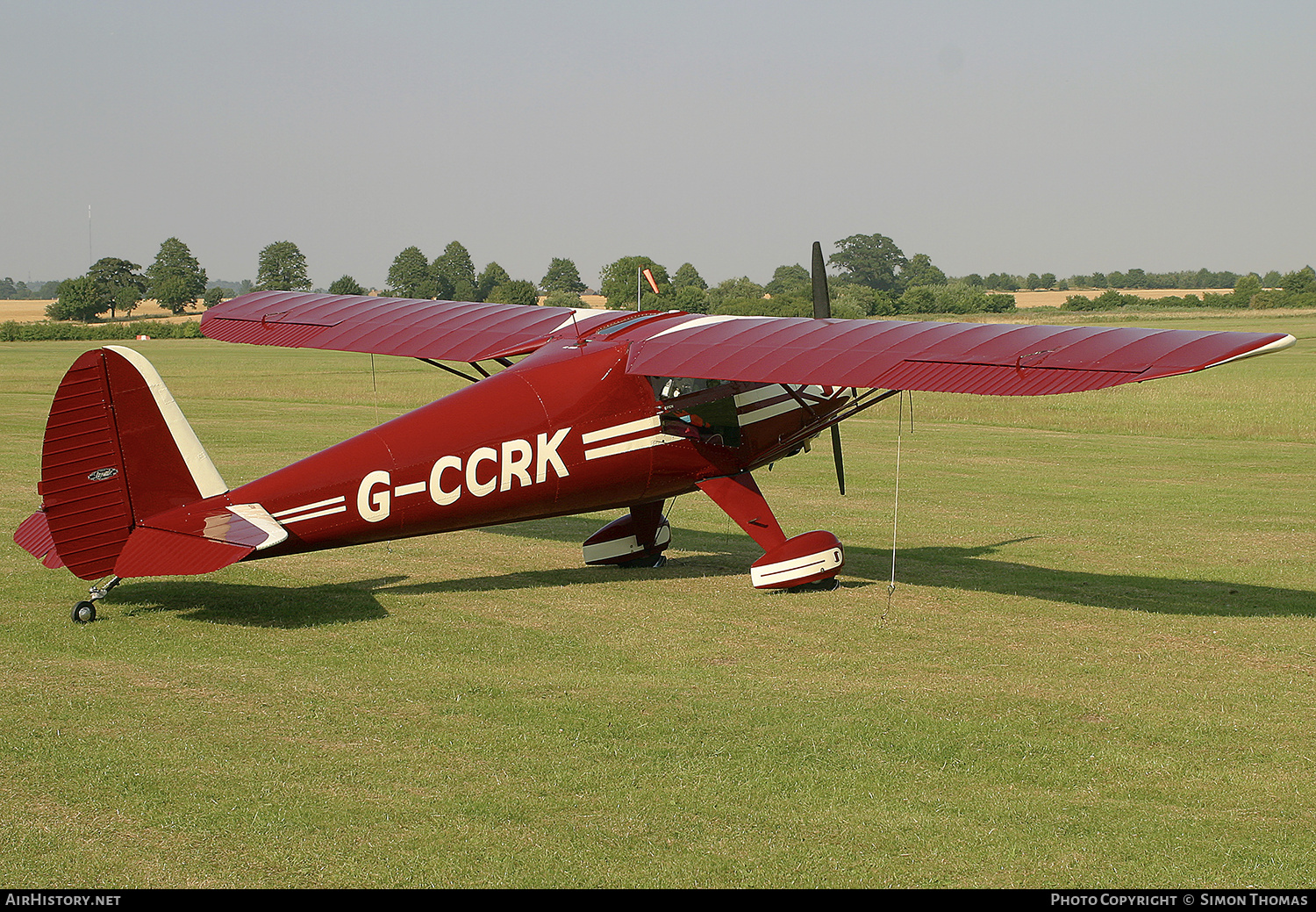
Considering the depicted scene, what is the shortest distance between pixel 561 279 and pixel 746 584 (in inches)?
4009

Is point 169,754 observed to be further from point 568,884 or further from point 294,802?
point 568,884

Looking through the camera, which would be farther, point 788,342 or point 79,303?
point 79,303

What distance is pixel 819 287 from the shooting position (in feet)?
42.1

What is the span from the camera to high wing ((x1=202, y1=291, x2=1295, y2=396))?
25.5ft

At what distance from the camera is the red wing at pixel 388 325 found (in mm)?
11523

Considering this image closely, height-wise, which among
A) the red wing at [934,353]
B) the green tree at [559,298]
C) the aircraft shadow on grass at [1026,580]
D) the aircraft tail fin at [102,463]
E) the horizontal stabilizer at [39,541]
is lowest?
the aircraft shadow on grass at [1026,580]

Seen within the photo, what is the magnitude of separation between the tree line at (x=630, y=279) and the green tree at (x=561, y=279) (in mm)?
111

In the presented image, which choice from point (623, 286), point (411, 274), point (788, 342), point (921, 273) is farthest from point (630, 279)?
point (921, 273)

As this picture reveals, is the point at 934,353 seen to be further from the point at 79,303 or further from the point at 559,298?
the point at 79,303

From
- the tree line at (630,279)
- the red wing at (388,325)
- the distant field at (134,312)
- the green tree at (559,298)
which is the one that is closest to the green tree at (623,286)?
the tree line at (630,279)

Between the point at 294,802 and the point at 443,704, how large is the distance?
Result: 1595mm

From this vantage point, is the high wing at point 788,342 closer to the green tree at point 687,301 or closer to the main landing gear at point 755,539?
the main landing gear at point 755,539
